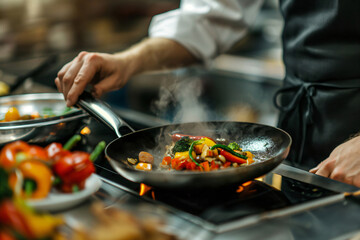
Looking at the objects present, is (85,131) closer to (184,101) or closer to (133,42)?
(184,101)

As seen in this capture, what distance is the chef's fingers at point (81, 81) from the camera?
121 centimetres

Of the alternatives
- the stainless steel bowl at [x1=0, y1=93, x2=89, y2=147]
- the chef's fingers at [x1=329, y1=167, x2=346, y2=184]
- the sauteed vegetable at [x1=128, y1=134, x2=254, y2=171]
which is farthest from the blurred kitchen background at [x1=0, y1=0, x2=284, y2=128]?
the chef's fingers at [x1=329, y1=167, x2=346, y2=184]

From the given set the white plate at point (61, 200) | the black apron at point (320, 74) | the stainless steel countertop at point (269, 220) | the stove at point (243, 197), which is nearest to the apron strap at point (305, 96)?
the black apron at point (320, 74)

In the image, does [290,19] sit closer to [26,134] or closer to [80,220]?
[26,134]

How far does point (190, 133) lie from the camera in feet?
3.80

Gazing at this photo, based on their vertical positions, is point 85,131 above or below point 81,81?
below

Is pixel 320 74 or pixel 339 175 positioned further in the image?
pixel 320 74

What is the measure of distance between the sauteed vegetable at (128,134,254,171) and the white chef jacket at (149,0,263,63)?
29.8 inches

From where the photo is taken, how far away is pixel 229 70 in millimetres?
3123

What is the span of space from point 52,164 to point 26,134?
0.44m

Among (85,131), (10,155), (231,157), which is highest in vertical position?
(10,155)

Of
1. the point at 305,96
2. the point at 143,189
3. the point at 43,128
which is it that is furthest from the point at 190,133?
the point at 305,96

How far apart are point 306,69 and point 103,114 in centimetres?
77

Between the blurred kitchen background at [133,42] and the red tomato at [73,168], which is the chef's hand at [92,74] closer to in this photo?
the red tomato at [73,168]
